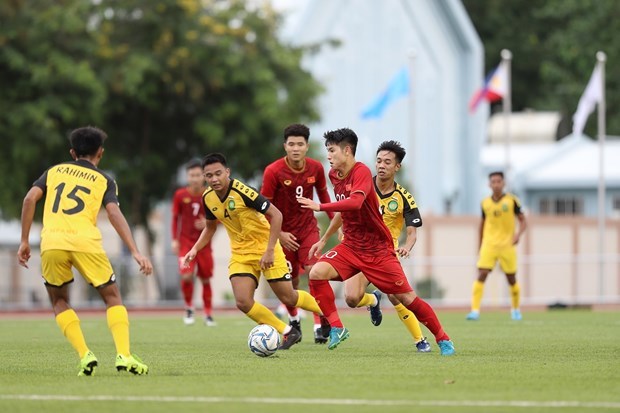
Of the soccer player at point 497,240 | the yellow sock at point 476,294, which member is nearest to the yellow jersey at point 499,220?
the soccer player at point 497,240

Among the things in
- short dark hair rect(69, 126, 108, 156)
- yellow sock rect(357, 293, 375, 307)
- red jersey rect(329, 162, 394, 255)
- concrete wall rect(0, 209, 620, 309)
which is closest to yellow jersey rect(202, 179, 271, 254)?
red jersey rect(329, 162, 394, 255)

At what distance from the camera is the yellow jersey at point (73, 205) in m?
10.9

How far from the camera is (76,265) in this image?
11.0 meters

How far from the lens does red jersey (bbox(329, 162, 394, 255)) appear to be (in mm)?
13203

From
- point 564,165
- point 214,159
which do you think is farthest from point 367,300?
point 564,165

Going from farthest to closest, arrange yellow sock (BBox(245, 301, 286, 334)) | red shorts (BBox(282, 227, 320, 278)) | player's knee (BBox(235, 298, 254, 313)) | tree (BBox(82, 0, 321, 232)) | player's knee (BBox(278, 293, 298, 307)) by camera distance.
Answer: tree (BBox(82, 0, 321, 232)) < red shorts (BBox(282, 227, 320, 278)) < player's knee (BBox(278, 293, 298, 307)) < yellow sock (BBox(245, 301, 286, 334)) < player's knee (BBox(235, 298, 254, 313))

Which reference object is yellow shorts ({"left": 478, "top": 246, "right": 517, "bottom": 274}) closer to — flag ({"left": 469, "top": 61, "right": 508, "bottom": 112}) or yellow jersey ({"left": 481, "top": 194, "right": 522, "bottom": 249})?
yellow jersey ({"left": 481, "top": 194, "right": 522, "bottom": 249})

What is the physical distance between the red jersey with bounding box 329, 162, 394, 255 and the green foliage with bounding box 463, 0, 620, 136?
4653cm

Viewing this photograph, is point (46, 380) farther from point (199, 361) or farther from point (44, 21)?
point (44, 21)

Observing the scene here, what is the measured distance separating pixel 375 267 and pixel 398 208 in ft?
4.72

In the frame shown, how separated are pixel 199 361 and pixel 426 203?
128 feet

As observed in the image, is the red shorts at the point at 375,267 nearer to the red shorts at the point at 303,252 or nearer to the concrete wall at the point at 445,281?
the red shorts at the point at 303,252

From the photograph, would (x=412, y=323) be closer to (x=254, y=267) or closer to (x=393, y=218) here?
(x=393, y=218)

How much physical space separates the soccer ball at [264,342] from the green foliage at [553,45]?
47.1 m
